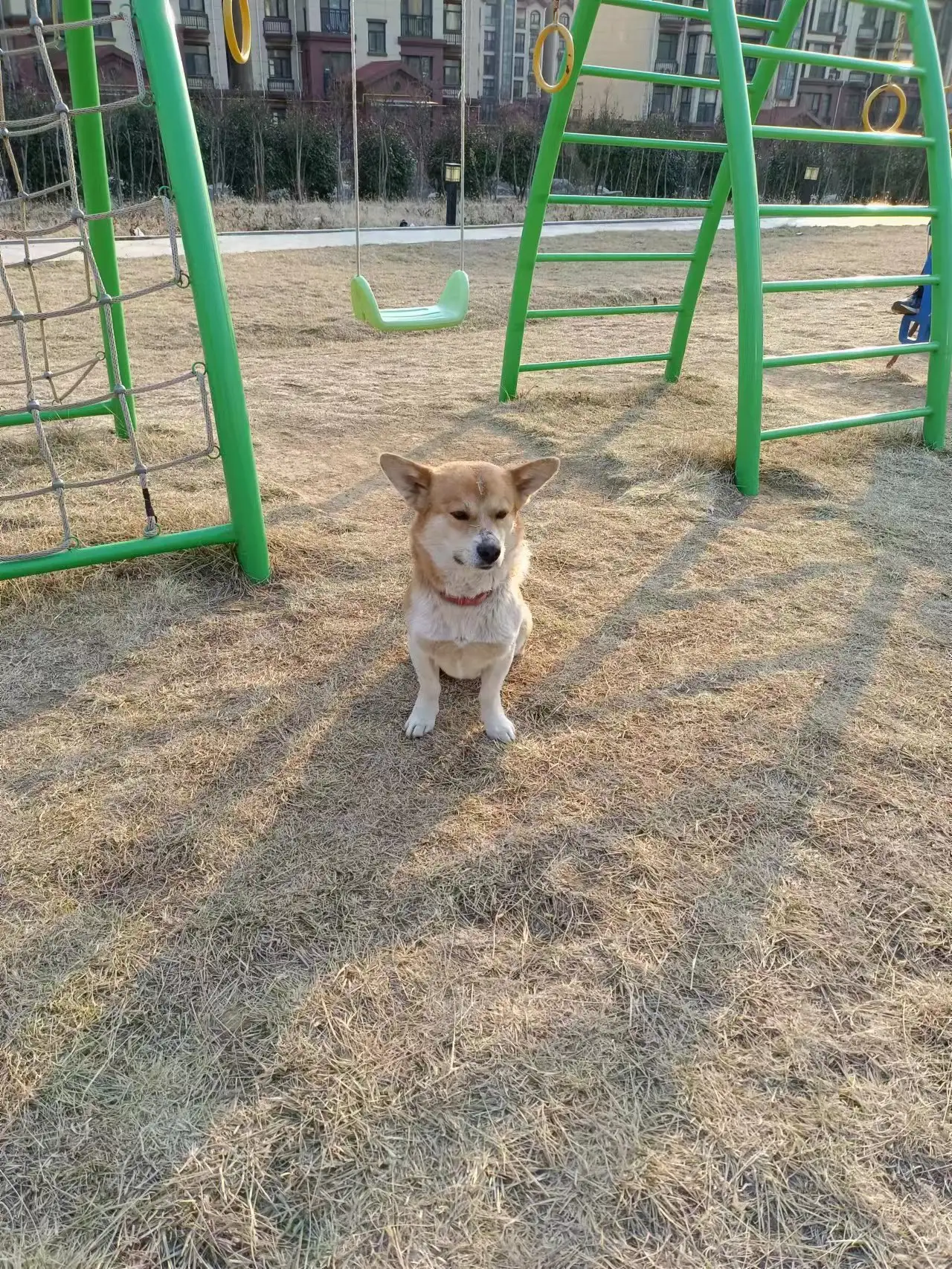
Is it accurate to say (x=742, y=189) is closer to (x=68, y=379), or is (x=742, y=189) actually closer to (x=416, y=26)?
(x=68, y=379)

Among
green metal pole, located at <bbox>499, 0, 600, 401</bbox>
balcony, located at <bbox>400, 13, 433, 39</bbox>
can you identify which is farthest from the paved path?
balcony, located at <bbox>400, 13, 433, 39</bbox>

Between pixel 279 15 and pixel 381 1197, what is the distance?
36.3 meters

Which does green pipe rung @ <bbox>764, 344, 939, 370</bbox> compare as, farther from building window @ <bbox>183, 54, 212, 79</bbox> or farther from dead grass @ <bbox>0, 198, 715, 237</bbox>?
building window @ <bbox>183, 54, 212, 79</bbox>

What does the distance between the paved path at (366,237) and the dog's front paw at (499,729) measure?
9.41 meters

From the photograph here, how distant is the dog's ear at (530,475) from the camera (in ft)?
8.50

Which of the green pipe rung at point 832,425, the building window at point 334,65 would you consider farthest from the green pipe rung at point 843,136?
the building window at point 334,65

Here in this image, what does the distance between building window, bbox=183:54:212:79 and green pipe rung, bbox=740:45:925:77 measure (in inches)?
1142

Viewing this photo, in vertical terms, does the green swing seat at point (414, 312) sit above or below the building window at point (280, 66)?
below

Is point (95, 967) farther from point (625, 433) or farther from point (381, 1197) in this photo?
point (625, 433)

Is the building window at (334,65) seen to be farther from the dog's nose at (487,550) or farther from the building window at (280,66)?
the dog's nose at (487,550)

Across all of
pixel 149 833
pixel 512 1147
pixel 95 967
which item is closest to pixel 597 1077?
pixel 512 1147

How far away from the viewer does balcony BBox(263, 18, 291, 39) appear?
2900 cm

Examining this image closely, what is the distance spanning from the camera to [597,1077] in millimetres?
1579

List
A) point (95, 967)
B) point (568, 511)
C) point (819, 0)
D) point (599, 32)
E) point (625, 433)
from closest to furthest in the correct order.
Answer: point (95, 967) < point (568, 511) < point (625, 433) < point (599, 32) < point (819, 0)
